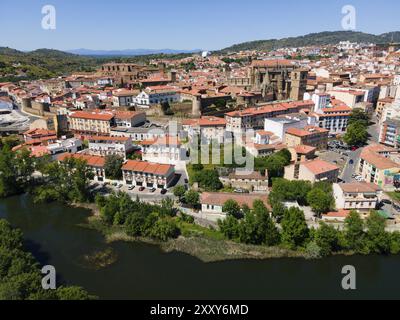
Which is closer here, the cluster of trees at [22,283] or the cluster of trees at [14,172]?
the cluster of trees at [22,283]

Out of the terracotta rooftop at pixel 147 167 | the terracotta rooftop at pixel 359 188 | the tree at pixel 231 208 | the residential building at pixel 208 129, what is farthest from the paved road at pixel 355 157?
the terracotta rooftop at pixel 147 167

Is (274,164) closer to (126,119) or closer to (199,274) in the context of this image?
(199,274)

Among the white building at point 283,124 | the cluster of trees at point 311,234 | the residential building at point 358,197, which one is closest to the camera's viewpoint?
the cluster of trees at point 311,234

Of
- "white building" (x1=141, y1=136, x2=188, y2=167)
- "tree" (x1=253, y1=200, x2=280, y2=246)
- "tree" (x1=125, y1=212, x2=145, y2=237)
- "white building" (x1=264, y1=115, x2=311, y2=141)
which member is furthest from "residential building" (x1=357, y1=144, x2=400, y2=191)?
"tree" (x1=125, y1=212, x2=145, y2=237)

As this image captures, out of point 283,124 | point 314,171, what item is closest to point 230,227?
point 314,171

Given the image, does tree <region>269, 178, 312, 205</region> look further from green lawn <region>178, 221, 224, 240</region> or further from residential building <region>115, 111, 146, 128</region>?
residential building <region>115, 111, 146, 128</region>

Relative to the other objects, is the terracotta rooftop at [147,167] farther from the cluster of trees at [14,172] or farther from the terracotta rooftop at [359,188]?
the terracotta rooftop at [359,188]

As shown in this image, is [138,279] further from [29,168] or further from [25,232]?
[29,168]
